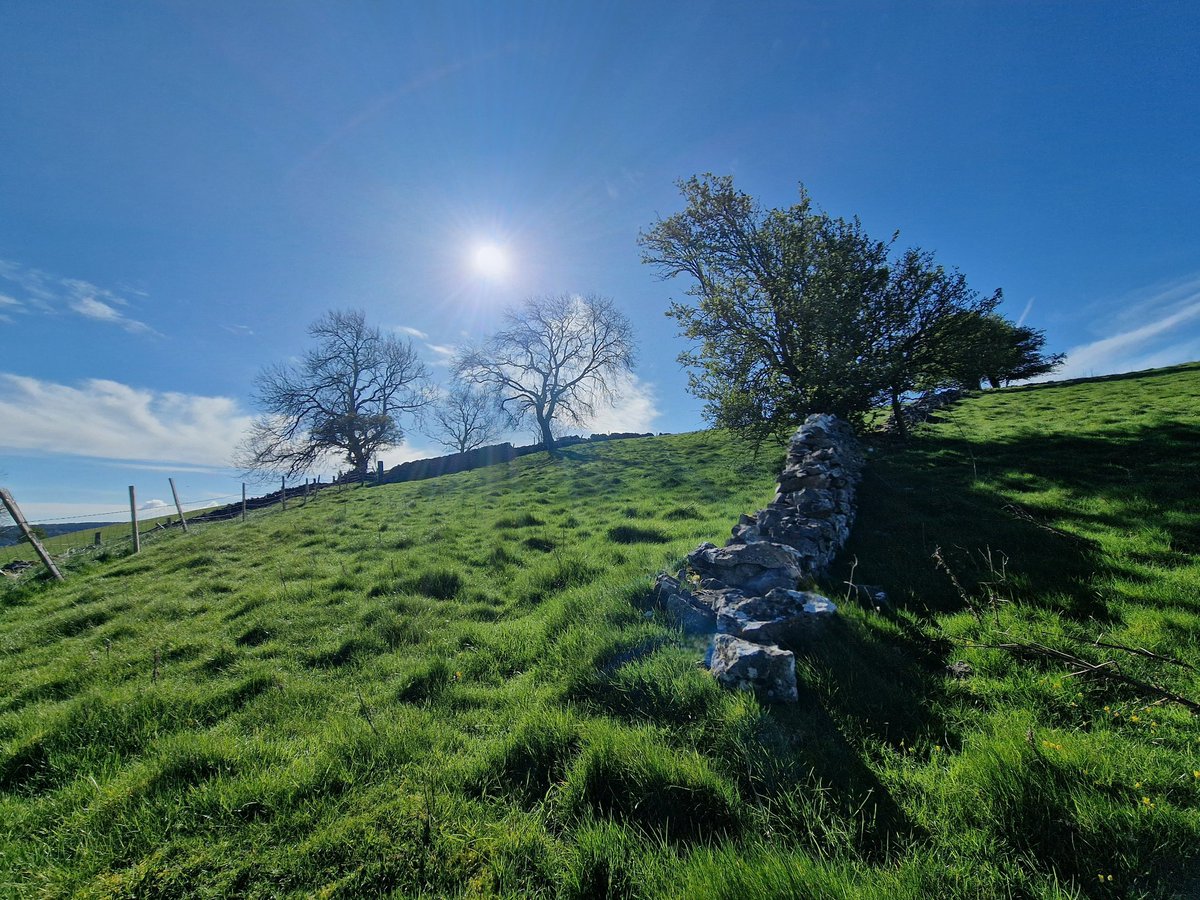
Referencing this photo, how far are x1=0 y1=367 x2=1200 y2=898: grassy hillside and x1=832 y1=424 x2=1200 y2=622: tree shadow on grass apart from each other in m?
0.08

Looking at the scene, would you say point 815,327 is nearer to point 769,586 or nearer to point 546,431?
point 769,586

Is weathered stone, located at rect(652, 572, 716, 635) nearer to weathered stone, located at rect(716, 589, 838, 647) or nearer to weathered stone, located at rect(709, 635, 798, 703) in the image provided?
weathered stone, located at rect(716, 589, 838, 647)

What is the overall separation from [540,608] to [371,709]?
2.56 m

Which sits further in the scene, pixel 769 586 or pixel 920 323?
pixel 920 323

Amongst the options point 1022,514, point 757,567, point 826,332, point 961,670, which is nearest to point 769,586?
point 757,567

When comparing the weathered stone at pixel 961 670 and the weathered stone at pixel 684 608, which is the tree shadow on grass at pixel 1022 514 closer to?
the weathered stone at pixel 961 670

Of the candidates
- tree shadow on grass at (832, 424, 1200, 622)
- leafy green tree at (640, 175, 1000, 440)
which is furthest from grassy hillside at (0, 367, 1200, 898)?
leafy green tree at (640, 175, 1000, 440)

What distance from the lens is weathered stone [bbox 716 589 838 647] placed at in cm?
413

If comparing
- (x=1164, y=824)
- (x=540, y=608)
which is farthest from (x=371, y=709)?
(x=1164, y=824)

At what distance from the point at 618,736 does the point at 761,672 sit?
1320mm

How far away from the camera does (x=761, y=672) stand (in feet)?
11.6

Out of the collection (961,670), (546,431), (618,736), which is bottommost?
(961,670)

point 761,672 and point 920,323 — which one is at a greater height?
point 920,323

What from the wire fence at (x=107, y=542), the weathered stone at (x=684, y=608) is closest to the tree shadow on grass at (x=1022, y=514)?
the weathered stone at (x=684, y=608)
